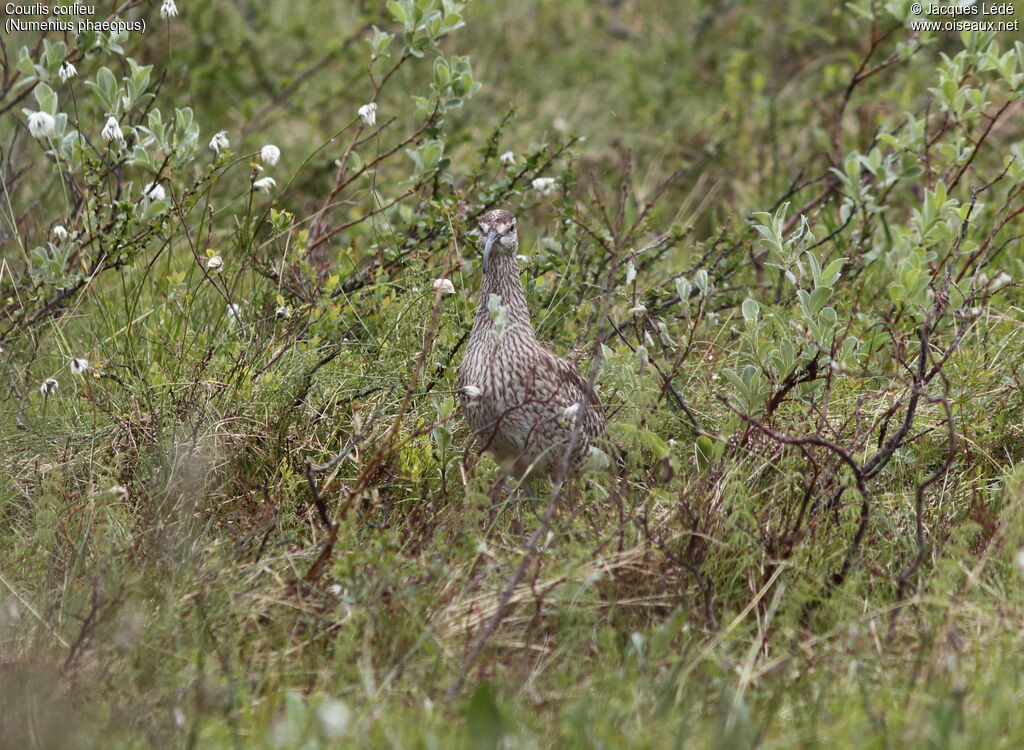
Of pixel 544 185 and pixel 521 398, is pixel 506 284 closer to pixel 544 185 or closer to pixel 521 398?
pixel 521 398

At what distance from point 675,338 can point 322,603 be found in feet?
6.70

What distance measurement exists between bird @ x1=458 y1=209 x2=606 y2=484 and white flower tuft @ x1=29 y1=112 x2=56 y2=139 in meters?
1.54

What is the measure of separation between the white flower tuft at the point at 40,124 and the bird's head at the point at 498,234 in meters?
1.51

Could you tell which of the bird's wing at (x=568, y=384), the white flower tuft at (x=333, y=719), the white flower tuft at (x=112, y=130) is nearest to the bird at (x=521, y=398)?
the bird's wing at (x=568, y=384)

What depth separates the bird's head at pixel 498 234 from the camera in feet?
14.6

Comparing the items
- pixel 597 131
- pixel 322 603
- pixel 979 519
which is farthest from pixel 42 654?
pixel 597 131

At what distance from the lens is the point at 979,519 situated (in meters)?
3.79

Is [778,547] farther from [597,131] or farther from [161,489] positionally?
[597,131]

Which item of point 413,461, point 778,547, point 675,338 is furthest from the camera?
point 675,338

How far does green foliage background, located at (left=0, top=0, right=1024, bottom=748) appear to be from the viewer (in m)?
3.02

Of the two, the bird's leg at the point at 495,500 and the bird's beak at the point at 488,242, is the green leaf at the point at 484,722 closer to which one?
the bird's leg at the point at 495,500

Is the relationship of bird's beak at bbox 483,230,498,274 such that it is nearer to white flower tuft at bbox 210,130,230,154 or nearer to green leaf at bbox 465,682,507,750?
white flower tuft at bbox 210,130,230,154

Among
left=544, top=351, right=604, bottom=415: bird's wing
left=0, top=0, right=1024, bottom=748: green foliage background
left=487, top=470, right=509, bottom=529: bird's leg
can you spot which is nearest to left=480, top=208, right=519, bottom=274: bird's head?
left=0, top=0, right=1024, bottom=748: green foliage background

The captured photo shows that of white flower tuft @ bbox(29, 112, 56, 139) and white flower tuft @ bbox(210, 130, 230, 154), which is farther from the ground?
white flower tuft @ bbox(29, 112, 56, 139)
